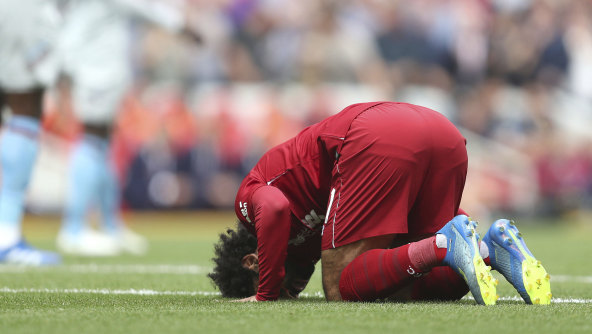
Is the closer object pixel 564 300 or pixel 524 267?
pixel 524 267

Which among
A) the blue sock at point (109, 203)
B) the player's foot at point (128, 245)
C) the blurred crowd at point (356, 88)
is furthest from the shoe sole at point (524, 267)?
the blurred crowd at point (356, 88)

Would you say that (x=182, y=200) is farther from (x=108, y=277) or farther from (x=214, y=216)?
(x=108, y=277)

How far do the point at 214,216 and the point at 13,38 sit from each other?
6.86 meters

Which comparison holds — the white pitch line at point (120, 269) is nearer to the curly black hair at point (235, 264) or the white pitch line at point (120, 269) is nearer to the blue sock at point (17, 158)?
the blue sock at point (17, 158)

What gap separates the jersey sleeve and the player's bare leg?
0.18 metres

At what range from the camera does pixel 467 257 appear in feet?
9.95

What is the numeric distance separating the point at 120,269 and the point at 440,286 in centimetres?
250

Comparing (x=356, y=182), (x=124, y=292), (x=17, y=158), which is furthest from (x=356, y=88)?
(x=356, y=182)

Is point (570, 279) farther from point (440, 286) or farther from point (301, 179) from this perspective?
point (301, 179)

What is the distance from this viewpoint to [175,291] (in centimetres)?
414

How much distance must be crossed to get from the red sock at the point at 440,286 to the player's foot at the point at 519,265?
0.31 meters

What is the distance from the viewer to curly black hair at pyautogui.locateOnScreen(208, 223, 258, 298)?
3688 mm

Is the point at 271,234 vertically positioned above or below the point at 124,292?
above

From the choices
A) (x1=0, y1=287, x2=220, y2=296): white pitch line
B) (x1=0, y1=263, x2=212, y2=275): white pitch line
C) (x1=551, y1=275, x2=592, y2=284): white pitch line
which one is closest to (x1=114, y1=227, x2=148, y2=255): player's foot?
(x1=0, y1=263, x2=212, y2=275): white pitch line
